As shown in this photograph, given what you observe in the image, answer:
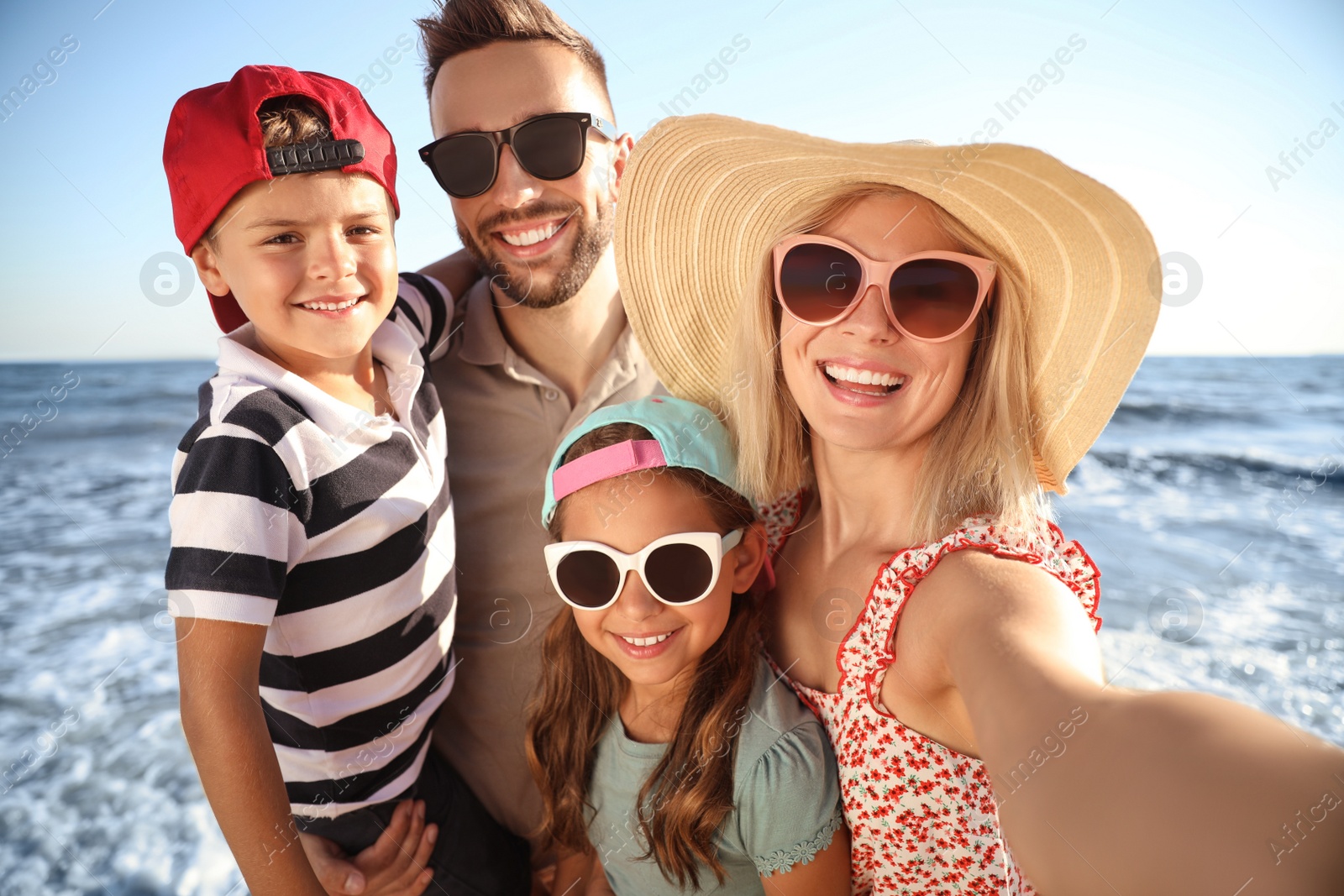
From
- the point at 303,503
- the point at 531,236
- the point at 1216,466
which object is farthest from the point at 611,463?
the point at 1216,466

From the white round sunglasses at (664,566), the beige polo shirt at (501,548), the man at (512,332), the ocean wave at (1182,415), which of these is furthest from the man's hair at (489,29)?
the ocean wave at (1182,415)

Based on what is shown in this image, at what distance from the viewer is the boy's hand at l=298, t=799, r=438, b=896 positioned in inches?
97.7

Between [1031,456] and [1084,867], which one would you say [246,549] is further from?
[1031,456]

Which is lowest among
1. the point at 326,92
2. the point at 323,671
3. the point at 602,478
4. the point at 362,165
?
the point at 323,671

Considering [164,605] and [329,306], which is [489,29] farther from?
[164,605]

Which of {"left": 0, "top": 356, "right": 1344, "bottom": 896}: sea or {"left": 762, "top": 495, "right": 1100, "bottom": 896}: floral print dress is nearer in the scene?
{"left": 762, "top": 495, "right": 1100, "bottom": 896}: floral print dress

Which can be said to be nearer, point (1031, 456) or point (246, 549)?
point (246, 549)

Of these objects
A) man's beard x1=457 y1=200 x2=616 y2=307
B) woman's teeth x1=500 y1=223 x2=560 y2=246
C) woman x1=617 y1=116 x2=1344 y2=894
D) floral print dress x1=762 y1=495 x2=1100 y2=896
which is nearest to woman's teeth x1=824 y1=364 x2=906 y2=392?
woman x1=617 y1=116 x2=1344 y2=894

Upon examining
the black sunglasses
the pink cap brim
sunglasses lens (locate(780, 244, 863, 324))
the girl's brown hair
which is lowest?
the girl's brown hair

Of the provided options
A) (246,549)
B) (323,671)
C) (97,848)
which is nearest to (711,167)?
(246,549)

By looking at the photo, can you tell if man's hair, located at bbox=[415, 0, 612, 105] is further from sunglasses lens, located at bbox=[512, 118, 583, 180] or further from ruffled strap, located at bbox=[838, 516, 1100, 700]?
ruffled strap, located at bbox=[838, 516, 1100, 700]

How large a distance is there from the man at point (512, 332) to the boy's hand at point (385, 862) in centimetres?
39

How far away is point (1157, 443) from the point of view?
14570mm

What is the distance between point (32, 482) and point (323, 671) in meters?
13.9
